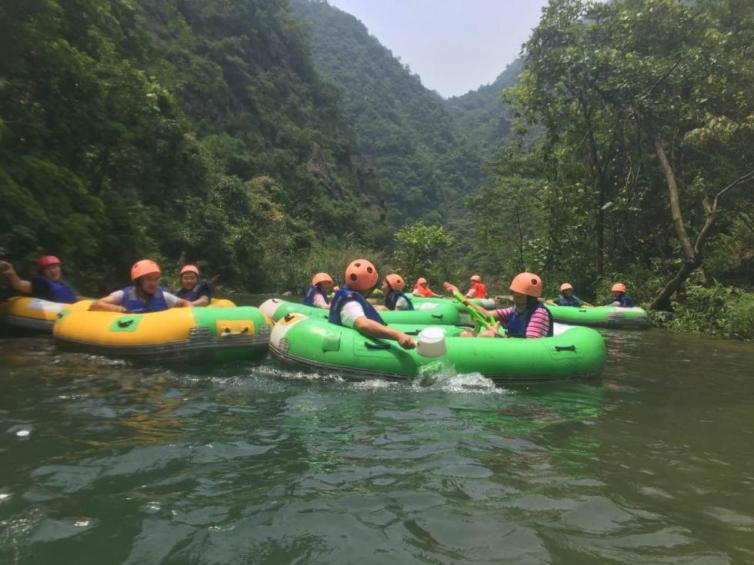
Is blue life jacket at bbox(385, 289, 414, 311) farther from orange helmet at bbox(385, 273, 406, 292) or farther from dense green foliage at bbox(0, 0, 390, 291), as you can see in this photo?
dense green foliage at bbox(0, 0, 390, 291)

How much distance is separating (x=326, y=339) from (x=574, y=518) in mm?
3463

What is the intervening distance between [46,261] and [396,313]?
513 centimetres

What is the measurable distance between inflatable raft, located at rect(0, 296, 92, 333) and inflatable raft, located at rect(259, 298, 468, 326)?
255 cm

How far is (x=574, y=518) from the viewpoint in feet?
8.80

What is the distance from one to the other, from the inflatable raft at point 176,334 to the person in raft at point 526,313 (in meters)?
2.58

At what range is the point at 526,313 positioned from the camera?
6.30 meters

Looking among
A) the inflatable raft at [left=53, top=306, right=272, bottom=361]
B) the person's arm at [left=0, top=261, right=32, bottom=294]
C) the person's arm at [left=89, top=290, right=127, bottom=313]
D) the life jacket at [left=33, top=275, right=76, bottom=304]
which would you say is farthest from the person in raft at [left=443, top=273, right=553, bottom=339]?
the person's arm at [left=0, top=261, right=32, bottom=294]

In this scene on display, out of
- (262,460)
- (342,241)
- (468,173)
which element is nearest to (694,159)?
(262,460)

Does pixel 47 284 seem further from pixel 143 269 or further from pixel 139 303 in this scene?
pixel 143 269

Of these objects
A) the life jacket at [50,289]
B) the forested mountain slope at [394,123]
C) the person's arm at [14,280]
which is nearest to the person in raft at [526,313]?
the life jacket at [50,289]

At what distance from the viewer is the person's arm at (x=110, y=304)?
680 centimetres

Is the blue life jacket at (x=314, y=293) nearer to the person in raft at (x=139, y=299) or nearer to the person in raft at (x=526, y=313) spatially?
the person in raft at (x=139, y=299)

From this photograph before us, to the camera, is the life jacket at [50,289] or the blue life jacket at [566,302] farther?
the blue life jacket at [566,302]

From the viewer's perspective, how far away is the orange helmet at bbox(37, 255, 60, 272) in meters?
8.47
